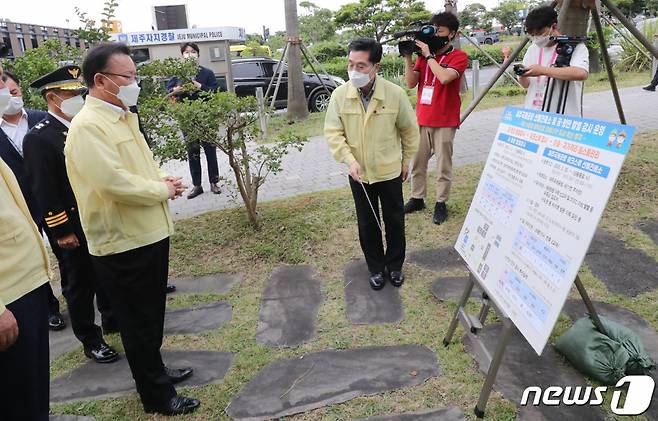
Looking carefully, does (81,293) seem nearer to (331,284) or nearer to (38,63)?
(331,284)

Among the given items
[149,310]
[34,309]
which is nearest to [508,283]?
[149,310]

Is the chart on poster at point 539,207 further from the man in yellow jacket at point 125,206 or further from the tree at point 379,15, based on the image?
the tree at point 379,15

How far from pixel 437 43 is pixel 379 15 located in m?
17.1

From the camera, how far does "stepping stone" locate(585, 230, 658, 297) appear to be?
10.6 feet

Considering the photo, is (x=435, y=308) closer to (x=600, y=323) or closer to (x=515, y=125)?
(x=600, y=323)

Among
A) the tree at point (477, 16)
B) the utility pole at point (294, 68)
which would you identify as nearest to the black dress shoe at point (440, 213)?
the utility pole at point (294, 68)

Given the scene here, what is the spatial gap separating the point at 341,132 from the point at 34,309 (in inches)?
84.2

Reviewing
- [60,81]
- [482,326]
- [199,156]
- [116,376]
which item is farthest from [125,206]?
[199,156]

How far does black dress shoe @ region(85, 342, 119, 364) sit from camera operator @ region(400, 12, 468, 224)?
9.60 feet

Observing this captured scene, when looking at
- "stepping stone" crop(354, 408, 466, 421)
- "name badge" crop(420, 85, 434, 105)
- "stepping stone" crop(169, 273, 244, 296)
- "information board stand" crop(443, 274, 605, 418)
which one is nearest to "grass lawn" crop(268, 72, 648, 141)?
"name badge" crop(420, 85, 434, 105)

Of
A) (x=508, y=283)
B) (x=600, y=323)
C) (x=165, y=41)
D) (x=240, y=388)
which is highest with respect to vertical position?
(x=165, y=41)

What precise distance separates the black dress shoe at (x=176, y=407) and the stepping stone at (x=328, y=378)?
195mm

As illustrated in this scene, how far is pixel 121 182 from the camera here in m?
2.06

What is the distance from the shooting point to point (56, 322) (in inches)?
137
